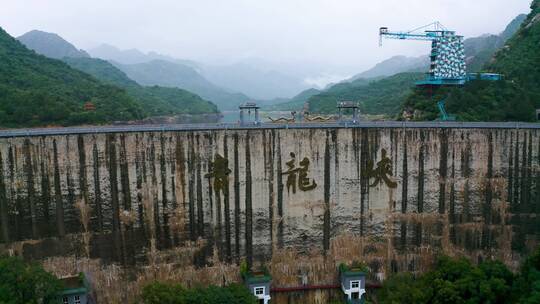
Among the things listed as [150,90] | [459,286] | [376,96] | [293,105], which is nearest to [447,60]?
[459,286]

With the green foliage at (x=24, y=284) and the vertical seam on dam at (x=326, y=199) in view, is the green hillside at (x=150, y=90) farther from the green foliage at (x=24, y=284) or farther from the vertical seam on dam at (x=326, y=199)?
the green foliage at (x=24, y=284)

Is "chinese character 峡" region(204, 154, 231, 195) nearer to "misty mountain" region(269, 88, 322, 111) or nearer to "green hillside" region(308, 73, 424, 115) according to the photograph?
"green hillside" region(308, 73, 424, 115)

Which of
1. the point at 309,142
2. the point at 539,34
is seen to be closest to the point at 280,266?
the point at 309,142

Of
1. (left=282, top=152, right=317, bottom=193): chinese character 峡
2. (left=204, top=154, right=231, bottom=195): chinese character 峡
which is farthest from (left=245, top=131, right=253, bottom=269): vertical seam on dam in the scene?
(left=282, top=152, right=317, bottom=193): chinese character 峡

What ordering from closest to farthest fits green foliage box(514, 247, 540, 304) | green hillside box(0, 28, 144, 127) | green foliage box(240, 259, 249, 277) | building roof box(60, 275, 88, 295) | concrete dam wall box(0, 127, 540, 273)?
green foliage box(514, 247, 540, 304) < building roof box(60, 275, 88, 295) < concrete dam wall box(0, 127, 540, 273) < green foliage box(240, 259, 249, 277) < green hillside box(0, 28, 144, 127)

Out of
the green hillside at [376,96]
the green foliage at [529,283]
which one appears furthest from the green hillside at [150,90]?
the green foliage at [529,283]

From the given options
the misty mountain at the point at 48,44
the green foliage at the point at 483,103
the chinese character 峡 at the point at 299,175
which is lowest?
the chinese character 峡 at the point at 299,175

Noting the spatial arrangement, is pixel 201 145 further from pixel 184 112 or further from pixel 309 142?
pixel 184 112
